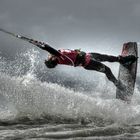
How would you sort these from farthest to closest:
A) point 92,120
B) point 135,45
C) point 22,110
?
point 135,45 → point 22,110 → point 92,120

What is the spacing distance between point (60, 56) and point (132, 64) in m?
4.17

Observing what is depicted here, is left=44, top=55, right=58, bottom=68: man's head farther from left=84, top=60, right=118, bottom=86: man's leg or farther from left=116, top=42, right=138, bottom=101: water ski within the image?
left=116, top=42, right=138, bottom=101: water ski

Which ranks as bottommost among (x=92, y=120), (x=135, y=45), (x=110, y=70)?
(x=92, y=120)

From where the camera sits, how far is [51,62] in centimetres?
2214

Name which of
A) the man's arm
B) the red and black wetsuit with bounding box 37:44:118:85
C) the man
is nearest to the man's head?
the man

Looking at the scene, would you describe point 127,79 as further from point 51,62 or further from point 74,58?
point 51,62

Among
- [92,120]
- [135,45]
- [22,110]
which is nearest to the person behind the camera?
[92,120]

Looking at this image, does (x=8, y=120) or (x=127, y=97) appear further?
(x=127, y=97)

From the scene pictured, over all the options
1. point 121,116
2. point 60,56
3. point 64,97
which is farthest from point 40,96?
point 121,116

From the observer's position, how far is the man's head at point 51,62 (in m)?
22.1

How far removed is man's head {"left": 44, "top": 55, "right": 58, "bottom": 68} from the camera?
22053mm

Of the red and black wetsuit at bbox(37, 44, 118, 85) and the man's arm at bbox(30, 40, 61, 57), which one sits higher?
the man's arm at bbox(30, 40, 61, 57)

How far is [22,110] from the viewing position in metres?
22.7

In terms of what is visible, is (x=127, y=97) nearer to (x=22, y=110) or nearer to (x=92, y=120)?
(x=92, y=120)
